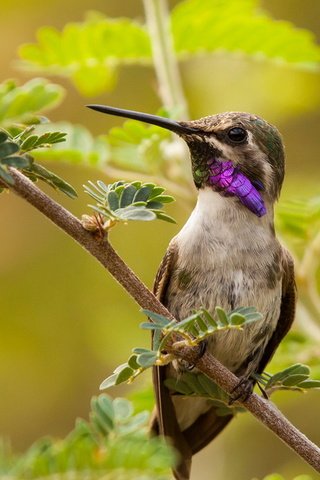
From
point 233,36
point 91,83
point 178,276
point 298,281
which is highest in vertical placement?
point 233,36

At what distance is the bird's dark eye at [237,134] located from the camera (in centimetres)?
363

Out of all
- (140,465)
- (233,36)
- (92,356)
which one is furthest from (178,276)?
(92,356)

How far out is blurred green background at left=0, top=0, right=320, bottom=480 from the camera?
5641mm

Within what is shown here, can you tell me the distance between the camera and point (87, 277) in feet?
21.6

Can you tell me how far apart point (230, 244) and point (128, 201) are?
50.7 inches

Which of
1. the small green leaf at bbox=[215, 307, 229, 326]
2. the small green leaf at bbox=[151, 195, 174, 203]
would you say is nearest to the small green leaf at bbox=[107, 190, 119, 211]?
the small green leaf at bbox=[151, 195, 174, 203]

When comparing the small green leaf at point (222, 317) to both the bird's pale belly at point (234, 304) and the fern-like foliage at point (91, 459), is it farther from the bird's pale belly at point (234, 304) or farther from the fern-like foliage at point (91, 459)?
the bird's pale belly at point (234, 304)

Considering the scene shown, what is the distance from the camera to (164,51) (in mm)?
4070

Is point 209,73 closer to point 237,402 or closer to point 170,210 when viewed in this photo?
point 170,210

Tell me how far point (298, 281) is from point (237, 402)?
1.10 meters

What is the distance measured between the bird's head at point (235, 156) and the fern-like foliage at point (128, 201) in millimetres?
1106

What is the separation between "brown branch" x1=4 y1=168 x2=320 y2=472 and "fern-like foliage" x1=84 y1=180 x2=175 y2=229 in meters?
0.07

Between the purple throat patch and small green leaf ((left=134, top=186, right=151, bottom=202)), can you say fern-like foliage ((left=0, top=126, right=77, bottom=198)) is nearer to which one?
small green leaf ((left=134, top=186, right=151, bottom=202))

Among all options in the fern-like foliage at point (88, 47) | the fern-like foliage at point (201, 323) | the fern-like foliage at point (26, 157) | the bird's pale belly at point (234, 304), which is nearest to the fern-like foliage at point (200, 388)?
the bird's pale belly at point (234, 304)
